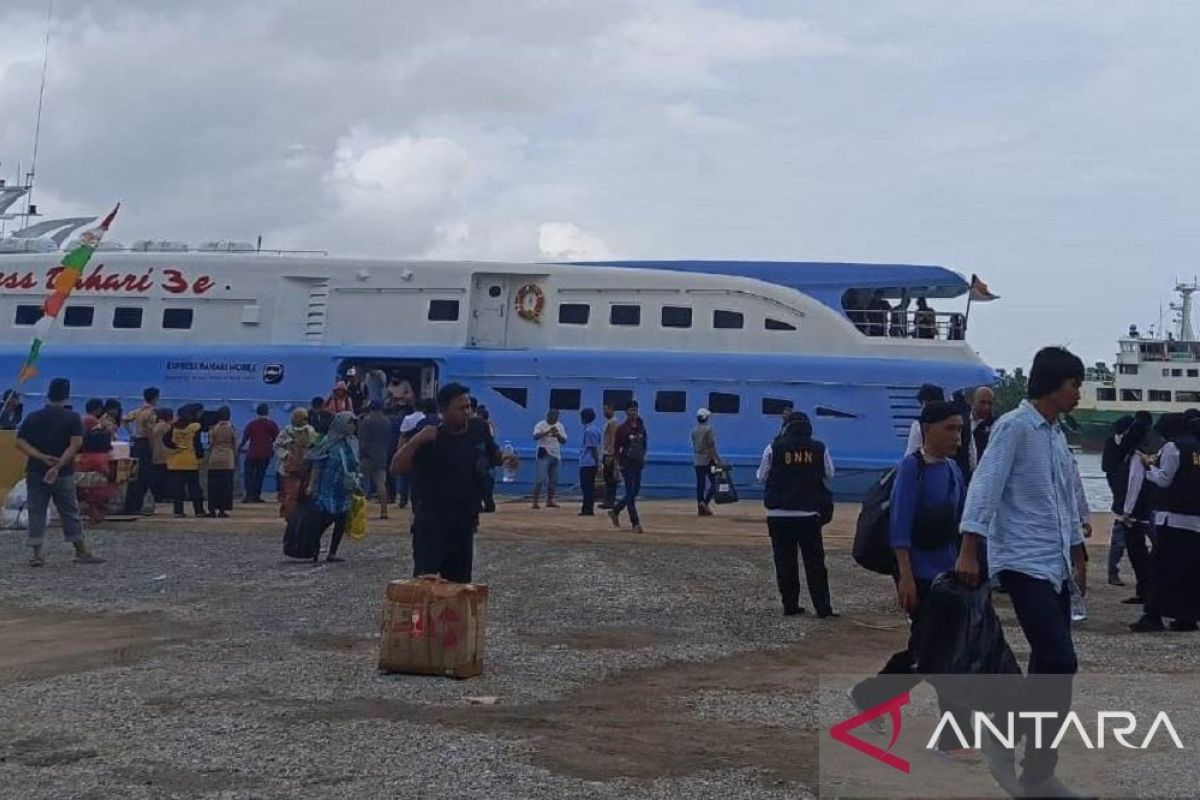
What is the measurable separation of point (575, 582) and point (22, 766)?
6455 mm

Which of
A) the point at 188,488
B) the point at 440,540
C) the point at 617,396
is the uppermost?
the point at 617,396

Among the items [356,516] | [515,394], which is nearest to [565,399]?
[515,394]

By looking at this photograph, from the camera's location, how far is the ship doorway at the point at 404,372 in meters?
23.3

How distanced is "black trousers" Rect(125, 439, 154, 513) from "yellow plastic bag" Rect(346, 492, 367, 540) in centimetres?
537

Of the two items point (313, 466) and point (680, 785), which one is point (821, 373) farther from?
point (680, 785)

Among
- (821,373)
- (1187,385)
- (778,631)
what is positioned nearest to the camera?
(778,631)

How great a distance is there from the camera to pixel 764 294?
920 inches

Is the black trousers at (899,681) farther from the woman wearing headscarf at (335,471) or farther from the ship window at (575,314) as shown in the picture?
the ship window at (575,314)

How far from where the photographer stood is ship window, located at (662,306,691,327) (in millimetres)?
23453

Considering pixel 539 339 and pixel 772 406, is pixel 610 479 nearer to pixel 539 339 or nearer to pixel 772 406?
pixel 772 406

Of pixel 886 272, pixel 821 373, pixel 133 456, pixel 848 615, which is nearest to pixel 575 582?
pixel 848 615

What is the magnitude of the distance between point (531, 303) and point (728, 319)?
361cm

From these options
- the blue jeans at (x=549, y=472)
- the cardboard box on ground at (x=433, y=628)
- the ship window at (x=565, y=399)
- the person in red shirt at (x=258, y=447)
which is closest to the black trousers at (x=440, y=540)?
the cardboard box on ground at (x=433, y=628)

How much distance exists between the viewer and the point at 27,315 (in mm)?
25156
